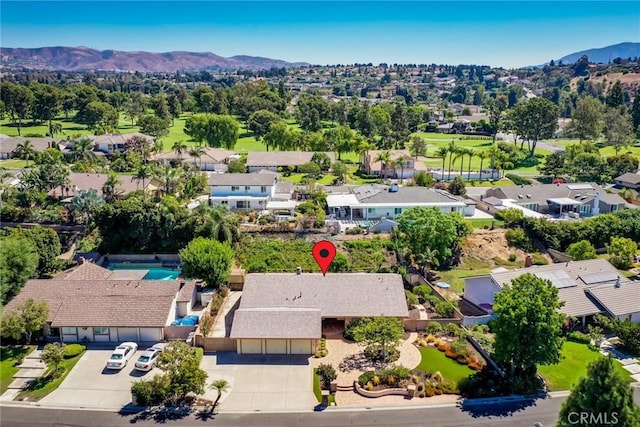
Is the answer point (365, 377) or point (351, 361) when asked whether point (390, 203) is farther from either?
point (365, 377)

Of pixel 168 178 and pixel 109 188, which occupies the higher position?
pixel 168 178

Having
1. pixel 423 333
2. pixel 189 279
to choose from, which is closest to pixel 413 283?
pixel 423 333

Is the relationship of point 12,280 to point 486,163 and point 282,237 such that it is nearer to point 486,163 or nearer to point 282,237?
point 282,237

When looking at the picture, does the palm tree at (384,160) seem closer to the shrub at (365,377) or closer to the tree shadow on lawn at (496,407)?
the shrub at (365,377)

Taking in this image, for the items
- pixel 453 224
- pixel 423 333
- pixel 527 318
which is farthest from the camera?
pixel 453 224

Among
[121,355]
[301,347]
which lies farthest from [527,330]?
[121,355]

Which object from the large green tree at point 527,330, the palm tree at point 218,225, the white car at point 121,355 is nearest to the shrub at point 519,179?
the palm tree at point 218,225
